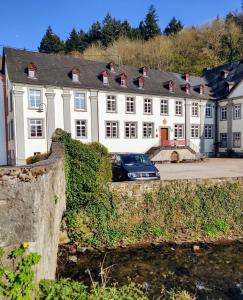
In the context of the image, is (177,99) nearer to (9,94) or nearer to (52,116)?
(52,116)

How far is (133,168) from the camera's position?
14.1 metres

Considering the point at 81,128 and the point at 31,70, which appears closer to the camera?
the point at 31,70

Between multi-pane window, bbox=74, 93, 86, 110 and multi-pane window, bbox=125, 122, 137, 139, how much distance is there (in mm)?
5386

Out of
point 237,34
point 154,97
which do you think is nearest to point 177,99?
point 154,97

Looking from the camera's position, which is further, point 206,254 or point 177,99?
point 177,99

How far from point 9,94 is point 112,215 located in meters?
19.9

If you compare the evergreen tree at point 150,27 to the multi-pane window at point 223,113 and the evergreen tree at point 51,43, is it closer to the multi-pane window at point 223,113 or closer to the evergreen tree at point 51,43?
the evergreen tree at point 51,43

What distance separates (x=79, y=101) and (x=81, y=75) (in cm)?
344

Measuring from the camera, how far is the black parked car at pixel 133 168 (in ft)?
45.0

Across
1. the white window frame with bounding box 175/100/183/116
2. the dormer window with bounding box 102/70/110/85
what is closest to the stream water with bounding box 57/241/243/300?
the dormer window with bounding box 102/70/110/85

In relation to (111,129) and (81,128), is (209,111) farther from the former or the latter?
(81,128)

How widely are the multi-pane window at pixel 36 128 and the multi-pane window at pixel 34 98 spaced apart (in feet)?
4.53

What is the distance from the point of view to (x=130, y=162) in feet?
49.1

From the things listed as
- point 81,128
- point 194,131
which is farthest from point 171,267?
point 194,131
